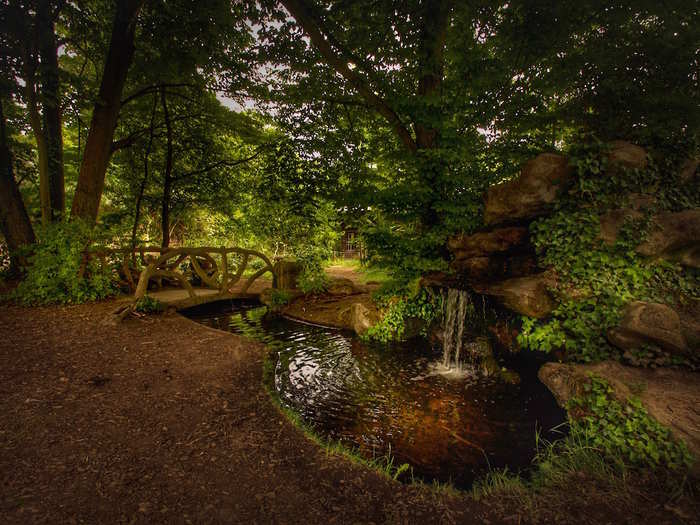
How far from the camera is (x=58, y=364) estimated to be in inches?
168

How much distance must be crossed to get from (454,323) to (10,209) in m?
12.1

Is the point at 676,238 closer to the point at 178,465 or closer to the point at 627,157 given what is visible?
the point at 627,157

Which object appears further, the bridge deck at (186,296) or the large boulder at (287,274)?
the large boulder at (287,274)

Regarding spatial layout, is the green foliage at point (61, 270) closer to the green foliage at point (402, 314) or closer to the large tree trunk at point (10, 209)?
the large tree trunk at point (10, 209)

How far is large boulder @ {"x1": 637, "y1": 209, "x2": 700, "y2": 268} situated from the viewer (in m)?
4.41

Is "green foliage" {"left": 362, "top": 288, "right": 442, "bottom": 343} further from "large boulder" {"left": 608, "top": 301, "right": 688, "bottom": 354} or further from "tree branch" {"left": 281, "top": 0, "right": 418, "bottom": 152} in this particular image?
"large boulder" {"left": 608, "top": 301, "right": 688, "bottom": 354}

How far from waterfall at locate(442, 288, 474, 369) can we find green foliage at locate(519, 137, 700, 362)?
5.84 ft

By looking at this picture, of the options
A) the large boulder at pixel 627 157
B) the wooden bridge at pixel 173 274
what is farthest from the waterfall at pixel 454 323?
the wooden bridge at pixel 173 274

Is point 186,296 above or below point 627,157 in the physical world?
below

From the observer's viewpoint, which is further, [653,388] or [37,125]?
[37,125]

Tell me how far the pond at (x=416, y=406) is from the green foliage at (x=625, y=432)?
0.79 m

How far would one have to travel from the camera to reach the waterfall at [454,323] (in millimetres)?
6973

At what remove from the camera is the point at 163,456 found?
2.71 meters

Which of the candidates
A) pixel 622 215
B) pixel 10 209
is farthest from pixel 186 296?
pixel 622 215
